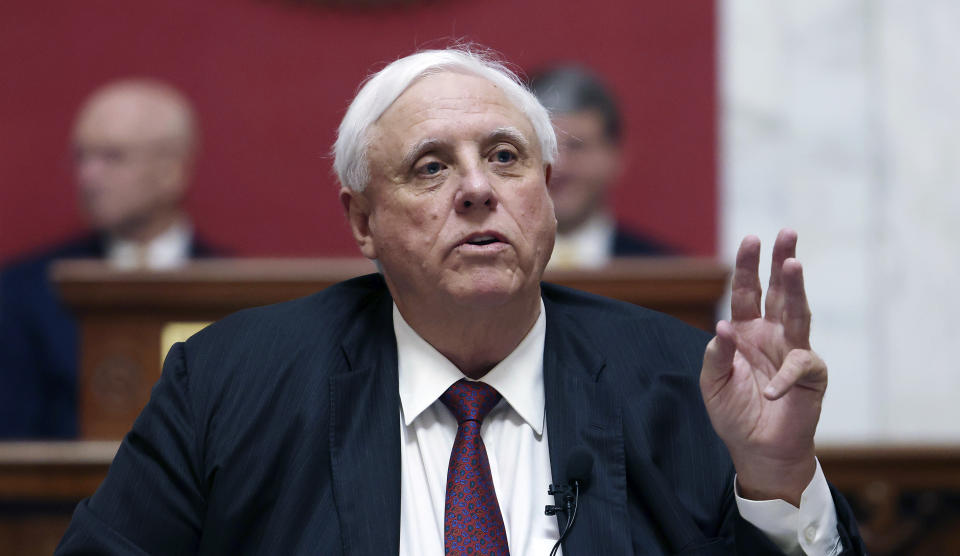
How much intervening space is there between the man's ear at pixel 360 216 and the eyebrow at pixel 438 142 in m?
0.18

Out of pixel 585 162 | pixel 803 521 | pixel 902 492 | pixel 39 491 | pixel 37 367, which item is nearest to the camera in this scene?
pixel 803 521

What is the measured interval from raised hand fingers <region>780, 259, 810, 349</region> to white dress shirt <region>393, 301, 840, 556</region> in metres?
0.26

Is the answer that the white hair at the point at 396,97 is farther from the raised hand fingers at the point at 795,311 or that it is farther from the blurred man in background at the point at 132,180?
the blurred man in background at the point at 132,180

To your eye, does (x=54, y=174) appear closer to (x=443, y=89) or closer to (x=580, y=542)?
(x=443, y=89)

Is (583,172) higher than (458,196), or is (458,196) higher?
(458,196)

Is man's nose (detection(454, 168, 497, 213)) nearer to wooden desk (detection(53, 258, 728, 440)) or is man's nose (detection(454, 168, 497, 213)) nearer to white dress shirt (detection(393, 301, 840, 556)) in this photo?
white dress shirt (detection(393, 301, 840, 556))

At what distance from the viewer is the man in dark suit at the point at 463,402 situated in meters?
1.98

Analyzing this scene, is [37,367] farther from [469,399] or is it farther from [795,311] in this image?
[795,311]

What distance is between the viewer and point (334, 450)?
207 cm

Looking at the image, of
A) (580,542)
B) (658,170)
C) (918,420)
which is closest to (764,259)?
(658,170)

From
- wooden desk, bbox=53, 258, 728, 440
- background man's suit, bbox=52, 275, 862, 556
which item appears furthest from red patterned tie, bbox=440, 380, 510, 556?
wooden desk, bbox=53, 258, 728, 440

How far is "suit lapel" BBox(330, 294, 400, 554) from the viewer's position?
198 centimetres

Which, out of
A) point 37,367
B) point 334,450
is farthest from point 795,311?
point 37,367

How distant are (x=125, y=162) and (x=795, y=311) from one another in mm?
3935
